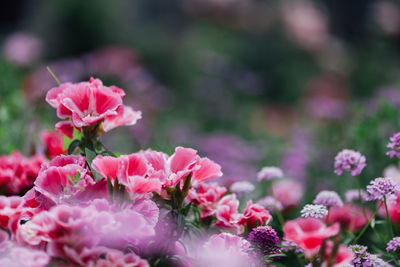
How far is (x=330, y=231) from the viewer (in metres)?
0.75

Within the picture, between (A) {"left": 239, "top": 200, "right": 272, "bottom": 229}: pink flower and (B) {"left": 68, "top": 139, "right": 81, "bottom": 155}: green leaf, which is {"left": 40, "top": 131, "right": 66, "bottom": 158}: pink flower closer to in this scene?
(B) {"left": 68, "top": 139, "right": 81, "bottom": 155}: green leaf

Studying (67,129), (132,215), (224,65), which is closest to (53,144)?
(67,129)

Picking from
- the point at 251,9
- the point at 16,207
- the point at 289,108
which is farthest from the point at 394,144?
the point at 251,9

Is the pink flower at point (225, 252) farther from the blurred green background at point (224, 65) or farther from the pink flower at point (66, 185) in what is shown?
the blurred green background at point (224, 65)

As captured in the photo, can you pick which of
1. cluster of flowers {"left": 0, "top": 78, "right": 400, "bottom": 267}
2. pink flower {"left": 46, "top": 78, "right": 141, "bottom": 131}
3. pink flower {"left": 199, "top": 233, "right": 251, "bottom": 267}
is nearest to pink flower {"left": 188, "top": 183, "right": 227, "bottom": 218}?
cluster of flowers {"left": 0, "top": 78, "right": 400, "bottom": 267}

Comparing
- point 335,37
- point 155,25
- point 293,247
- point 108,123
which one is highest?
point 335,37

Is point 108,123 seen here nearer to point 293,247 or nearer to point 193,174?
point 193,174

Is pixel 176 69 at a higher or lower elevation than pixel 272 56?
lower

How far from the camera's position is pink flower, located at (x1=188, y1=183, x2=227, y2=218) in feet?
3.33

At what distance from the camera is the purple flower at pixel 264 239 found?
0.89 meters

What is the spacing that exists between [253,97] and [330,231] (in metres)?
5.54

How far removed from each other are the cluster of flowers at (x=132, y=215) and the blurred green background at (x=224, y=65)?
119 centimetres

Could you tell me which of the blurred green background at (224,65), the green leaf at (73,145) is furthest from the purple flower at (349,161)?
the blurred green background at (224,65)

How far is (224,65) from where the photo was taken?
19.2 feet
